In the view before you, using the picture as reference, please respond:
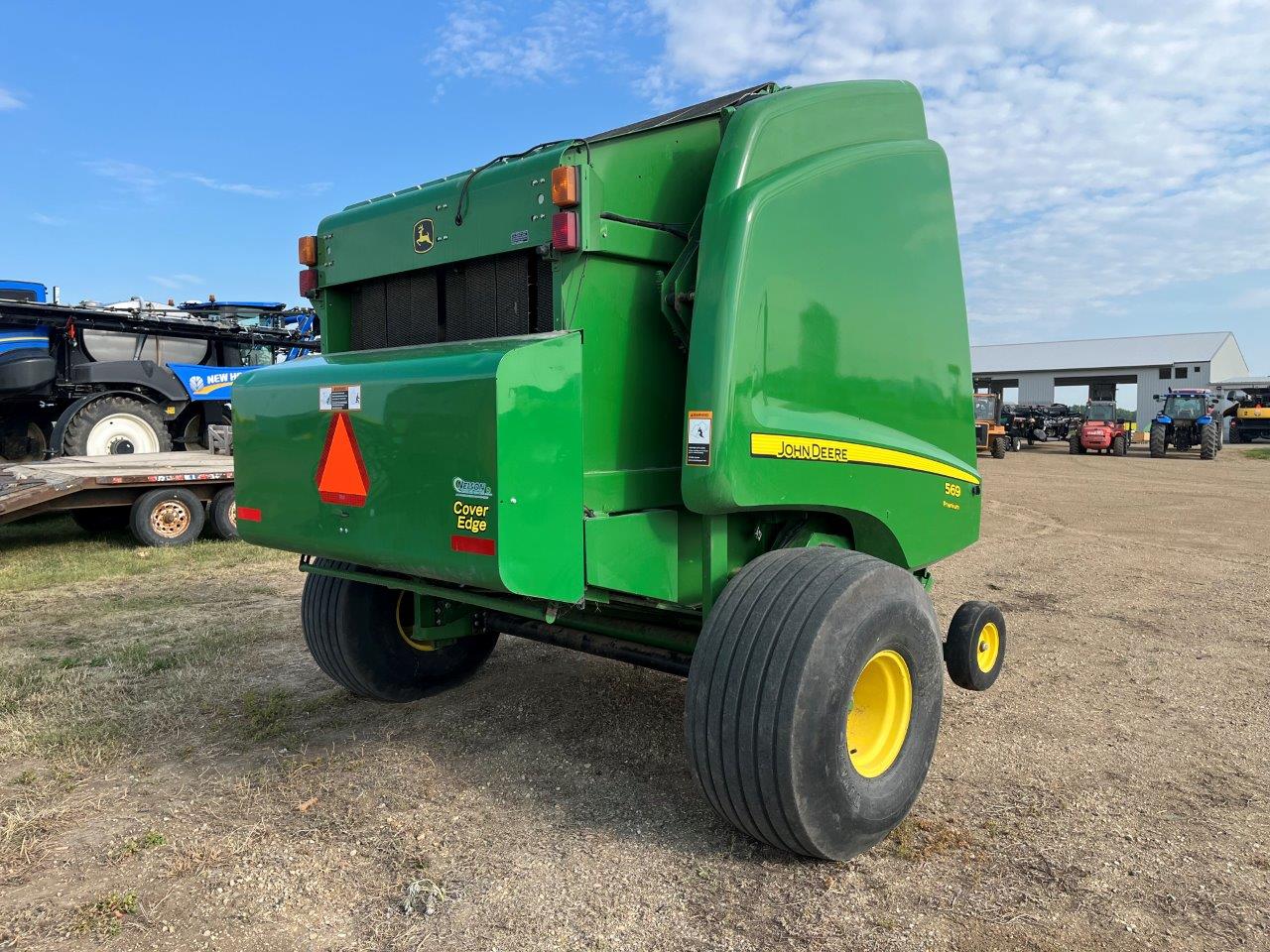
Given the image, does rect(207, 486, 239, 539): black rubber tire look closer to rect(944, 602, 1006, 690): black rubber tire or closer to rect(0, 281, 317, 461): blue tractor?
rect(0, 281, 317, 461): blue tractor

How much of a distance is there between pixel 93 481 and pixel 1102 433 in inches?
1046

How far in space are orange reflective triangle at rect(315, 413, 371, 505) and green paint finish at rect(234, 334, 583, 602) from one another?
0.03m

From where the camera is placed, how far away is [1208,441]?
25484 mm

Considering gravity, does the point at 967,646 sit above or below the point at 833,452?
below

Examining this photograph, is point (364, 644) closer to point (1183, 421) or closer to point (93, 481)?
point (93, 481)

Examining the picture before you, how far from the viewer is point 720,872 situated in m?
2.95

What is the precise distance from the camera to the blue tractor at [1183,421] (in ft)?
88.2

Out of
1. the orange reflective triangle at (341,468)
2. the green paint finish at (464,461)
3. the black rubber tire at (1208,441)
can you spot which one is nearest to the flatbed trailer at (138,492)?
the orange reflective triangle at (341,468)

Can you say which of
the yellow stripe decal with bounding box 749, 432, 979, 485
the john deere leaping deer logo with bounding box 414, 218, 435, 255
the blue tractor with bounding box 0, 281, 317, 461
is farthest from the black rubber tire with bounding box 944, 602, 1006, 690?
the blue tractor with bounding box 0, 281, 317, 461

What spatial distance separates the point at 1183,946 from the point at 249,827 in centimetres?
293

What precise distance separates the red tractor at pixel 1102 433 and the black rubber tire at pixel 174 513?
998 inches

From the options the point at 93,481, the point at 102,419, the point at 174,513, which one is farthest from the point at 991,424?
the point at 93,481

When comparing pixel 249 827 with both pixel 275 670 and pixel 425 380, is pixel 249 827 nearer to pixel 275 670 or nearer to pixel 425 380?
pixel 425 380

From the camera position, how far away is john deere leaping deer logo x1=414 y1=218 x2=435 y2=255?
3527mm
